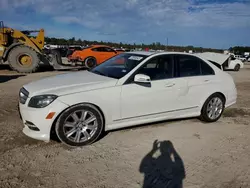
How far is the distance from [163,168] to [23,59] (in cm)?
1293

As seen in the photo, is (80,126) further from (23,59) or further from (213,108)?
(23,59)

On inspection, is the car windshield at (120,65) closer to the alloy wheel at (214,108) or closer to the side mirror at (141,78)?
the side mirror at (141,78)

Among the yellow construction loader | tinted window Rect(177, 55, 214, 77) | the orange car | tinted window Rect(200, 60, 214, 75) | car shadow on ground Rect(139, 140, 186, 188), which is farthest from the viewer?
the orange car

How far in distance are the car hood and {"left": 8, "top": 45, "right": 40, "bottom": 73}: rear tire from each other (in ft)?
35.0

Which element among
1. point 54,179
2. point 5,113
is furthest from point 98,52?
point 54,179

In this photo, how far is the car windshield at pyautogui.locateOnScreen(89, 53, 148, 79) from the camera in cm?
478

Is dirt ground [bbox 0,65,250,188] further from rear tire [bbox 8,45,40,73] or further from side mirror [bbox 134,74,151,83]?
rear tire [bbox 8,45,40,73]

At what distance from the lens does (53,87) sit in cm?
423

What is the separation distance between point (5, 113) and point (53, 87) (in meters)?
2.39

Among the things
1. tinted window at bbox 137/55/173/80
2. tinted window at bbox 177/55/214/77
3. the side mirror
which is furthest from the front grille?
tinted window at bbox 177/55/214/77

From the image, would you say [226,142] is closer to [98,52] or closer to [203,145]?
[203,145]

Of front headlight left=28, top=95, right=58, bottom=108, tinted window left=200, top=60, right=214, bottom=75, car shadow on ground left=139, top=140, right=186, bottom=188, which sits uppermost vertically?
tinted window left=200, top=60, right=214, bottom=75

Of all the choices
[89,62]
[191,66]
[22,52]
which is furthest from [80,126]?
[89,62]

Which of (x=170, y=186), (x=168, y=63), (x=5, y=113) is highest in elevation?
(x=168, y=63)
